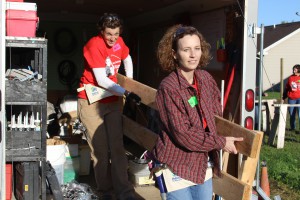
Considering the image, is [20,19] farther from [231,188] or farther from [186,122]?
[231,188]

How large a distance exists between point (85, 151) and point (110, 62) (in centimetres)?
166

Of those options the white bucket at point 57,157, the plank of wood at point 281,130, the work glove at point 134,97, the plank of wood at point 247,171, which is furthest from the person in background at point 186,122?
the plank of wood at point 281,130

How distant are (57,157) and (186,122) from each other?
2836mm

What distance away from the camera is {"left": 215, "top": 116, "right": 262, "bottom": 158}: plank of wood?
2889mm

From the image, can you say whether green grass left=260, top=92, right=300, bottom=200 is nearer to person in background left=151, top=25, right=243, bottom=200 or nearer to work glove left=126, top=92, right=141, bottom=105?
work glove left=126, top=92, right=141, bottom=105

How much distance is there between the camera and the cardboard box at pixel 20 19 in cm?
382

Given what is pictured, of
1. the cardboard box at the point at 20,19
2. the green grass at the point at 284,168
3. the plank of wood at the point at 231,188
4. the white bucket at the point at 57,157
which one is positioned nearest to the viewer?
the plank of wood at the point at 231,188

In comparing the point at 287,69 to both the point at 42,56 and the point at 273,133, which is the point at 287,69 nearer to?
the point at 273,133

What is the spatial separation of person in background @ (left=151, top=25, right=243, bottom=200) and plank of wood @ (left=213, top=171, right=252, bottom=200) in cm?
22

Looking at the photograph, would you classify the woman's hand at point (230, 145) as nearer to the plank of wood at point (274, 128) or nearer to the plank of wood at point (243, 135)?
the plank of wood at point (243, 135)

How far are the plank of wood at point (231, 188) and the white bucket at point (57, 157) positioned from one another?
2.38 metres

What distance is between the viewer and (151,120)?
6453mm

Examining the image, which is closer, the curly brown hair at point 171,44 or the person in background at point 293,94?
the curly brown hair at point 171,44

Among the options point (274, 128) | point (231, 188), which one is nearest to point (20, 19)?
point (231, 188)
